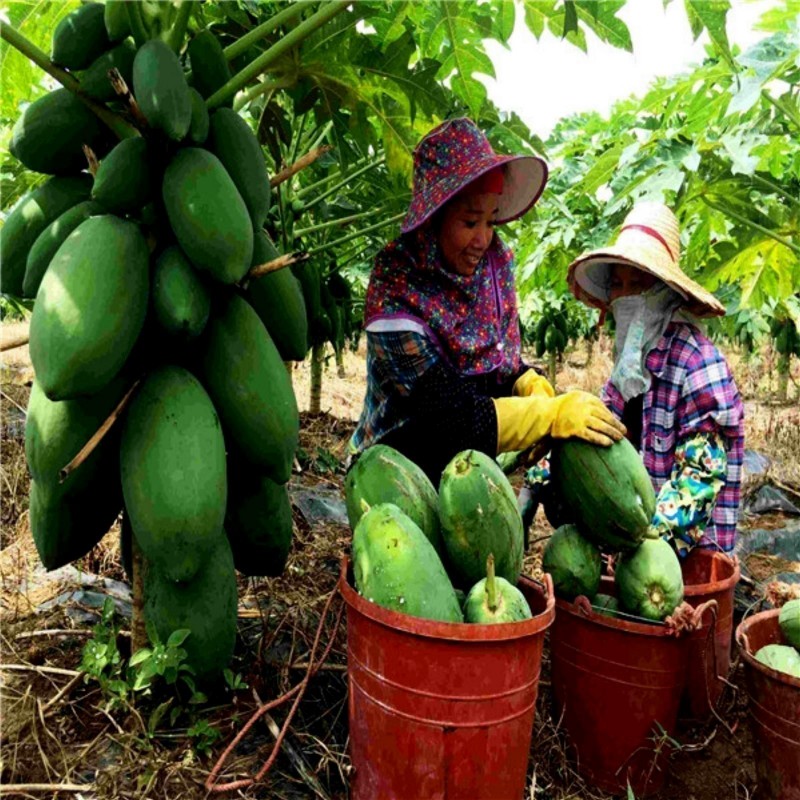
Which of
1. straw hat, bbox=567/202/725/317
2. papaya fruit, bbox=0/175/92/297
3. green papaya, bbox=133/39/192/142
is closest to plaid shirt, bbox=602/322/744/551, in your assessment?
straw hat, bbox=567/202/725/317

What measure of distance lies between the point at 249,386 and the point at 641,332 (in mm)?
1372

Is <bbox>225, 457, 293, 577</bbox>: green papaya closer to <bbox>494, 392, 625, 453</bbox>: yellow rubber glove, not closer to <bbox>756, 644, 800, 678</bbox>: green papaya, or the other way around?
<bbox>494, 392, 625, 453</bbox>: yellow rubber glove

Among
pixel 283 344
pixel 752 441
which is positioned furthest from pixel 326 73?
pixel 752 441

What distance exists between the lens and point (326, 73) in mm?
2041

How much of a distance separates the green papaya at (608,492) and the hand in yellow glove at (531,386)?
290 millimetres

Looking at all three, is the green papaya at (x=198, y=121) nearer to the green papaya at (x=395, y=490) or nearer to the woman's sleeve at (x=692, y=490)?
the green papaya at (x=395, y=490)

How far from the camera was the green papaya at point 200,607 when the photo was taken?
1624 millimetres

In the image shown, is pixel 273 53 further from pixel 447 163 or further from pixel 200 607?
pixel 200 607

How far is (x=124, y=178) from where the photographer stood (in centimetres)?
150

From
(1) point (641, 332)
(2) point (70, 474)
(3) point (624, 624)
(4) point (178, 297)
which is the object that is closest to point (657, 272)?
(1) point (641, 332)

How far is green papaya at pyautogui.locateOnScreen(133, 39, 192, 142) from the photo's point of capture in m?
1.44

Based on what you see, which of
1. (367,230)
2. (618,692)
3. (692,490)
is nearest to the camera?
(618,692)

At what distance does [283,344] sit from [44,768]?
0.98 metres

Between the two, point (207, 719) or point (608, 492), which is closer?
point (207, 719)
